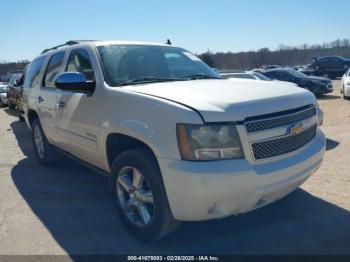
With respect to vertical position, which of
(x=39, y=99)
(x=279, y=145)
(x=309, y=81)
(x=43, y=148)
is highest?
(x=39, y=99)

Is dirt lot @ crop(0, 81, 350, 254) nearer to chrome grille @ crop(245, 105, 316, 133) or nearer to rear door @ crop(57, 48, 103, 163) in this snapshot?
rear door @ crop(57, 48, 103, 163)

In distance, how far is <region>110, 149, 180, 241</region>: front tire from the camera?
3.10m

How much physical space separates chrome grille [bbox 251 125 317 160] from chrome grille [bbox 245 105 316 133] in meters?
0.12

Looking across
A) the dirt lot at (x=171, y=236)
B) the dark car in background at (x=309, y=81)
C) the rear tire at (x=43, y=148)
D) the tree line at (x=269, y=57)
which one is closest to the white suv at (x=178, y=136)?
the dirt lot at (x=171, y=236)

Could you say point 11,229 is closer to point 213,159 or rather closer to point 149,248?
point 149,248

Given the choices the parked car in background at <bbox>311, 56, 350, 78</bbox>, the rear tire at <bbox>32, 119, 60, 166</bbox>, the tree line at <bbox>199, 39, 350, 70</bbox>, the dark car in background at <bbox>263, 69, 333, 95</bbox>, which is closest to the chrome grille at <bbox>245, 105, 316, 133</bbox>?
the rear tire at <bbox>32, 119, 60, 166</bbox>

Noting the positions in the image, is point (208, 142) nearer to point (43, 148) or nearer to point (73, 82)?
point (73, 82)

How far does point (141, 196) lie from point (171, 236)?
557 millimetres

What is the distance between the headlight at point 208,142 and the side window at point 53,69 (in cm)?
289

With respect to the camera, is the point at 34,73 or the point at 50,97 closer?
the point at 50,97

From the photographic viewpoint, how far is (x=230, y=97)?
10.0 ft

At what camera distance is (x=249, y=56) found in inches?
2699

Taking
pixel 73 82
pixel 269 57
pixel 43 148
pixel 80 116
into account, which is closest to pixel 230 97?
pixel 73 82

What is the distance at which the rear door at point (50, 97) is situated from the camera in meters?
5.05
